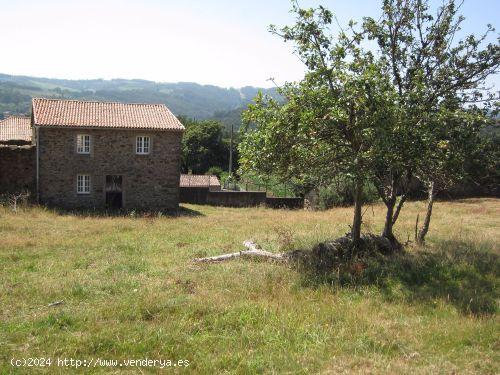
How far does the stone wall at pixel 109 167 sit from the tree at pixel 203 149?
103 ft

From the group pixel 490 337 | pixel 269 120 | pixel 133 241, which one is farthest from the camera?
pixel 133 241

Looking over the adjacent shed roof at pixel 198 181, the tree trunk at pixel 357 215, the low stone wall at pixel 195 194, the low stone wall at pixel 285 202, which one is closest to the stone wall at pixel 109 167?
the low stone wall at pixel 195 194

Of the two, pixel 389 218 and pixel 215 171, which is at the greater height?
pixel 215 171

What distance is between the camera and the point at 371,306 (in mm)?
8055

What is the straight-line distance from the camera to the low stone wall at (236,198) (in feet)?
115

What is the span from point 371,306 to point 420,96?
16.0 feet

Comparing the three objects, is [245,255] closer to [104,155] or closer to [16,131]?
[104,155]

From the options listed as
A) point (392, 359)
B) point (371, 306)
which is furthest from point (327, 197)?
point (392, 359)

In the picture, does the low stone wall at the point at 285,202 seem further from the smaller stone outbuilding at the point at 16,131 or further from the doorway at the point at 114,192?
the smaller stone outbuilding at the point at 16,131

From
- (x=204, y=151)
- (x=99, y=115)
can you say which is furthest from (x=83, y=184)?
(x=204, y=151)

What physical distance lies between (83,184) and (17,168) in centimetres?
360

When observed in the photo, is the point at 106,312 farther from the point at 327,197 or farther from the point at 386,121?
the point at 327,197

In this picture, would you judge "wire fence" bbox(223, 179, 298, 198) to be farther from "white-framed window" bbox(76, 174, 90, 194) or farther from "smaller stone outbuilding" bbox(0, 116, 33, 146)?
"smaller stone outbuilding" bbox(0, 116, 33, 146)

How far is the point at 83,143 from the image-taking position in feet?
87.0
